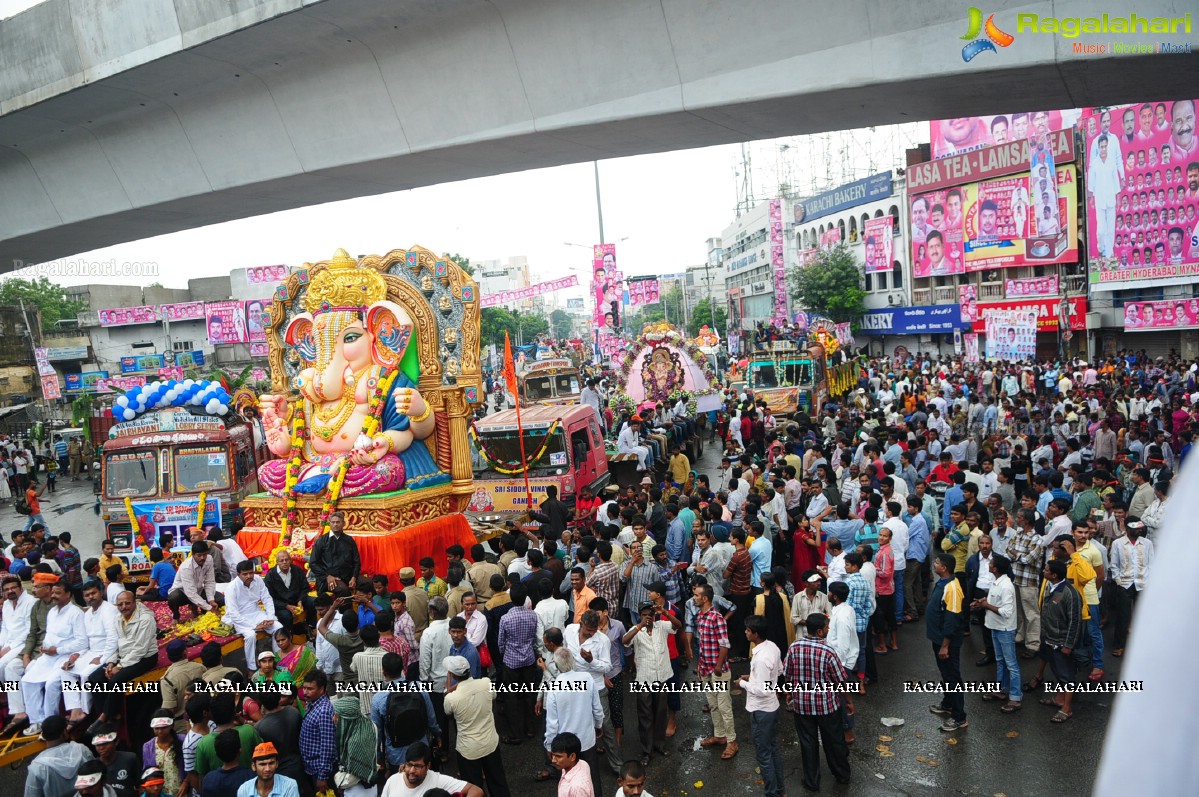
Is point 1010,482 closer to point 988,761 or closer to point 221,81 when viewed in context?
point 988,761

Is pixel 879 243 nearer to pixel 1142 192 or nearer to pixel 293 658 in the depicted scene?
pixel 1142 192

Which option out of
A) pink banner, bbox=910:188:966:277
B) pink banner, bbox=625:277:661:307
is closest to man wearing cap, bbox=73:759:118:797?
pink banner, bbox=625:277:661:307

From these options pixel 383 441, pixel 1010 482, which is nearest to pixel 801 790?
pixel 1010 482

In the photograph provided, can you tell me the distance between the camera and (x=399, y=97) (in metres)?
9.88

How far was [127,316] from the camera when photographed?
48.7 m

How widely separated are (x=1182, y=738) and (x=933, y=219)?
4408 centimetres

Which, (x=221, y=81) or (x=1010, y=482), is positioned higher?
Answer: (x=221, y=81)

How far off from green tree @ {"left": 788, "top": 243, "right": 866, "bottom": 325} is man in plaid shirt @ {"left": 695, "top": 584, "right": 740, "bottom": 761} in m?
41.4

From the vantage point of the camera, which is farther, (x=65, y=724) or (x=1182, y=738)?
(x=65, y=724)

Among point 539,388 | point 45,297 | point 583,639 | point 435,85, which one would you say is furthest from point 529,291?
point 45,297

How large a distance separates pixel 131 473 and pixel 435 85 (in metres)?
8.24

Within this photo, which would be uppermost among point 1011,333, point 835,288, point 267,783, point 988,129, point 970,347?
point 988,129

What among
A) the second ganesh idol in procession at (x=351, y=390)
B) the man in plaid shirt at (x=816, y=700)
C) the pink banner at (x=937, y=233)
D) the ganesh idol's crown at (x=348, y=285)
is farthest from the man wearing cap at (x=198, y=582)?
the pink banner at (x=937, y=233)

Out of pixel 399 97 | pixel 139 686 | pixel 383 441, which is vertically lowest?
pixel 139 686
